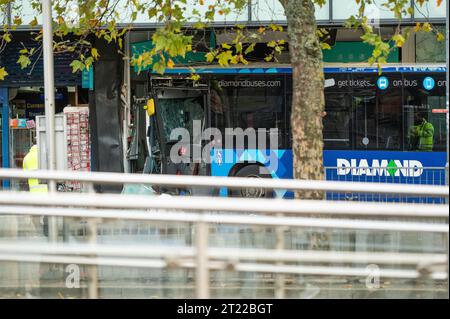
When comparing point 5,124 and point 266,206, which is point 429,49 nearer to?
point 5,124

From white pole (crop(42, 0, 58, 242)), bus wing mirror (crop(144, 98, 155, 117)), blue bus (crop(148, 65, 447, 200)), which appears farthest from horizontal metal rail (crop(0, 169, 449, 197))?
bus wing mirror (crop(144, 98, 155, 117))

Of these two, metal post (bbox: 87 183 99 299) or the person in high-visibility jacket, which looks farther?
the person in high-visibility jacket

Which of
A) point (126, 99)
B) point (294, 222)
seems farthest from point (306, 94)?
point (126, 99)

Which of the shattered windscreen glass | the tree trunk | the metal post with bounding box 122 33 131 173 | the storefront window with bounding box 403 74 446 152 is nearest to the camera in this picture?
the tree trunk

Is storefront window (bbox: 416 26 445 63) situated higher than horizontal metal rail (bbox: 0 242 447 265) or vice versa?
storefront window (bbox: 416 26 445 63)

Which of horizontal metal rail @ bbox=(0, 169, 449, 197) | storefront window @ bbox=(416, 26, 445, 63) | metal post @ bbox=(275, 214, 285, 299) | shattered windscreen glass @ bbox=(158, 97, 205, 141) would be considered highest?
storefront window @ bbox=(416, 26, 445, 63)

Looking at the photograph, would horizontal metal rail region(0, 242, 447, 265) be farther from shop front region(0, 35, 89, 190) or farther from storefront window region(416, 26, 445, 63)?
shop front region(0, 35, 89, 190)

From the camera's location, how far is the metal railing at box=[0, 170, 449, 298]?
172 inches

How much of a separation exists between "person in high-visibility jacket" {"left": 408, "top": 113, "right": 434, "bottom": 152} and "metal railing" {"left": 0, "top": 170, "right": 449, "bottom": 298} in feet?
35.1

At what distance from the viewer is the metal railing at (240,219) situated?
438 centimetres

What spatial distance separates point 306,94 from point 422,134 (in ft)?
25.4

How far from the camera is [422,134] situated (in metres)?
15.2
